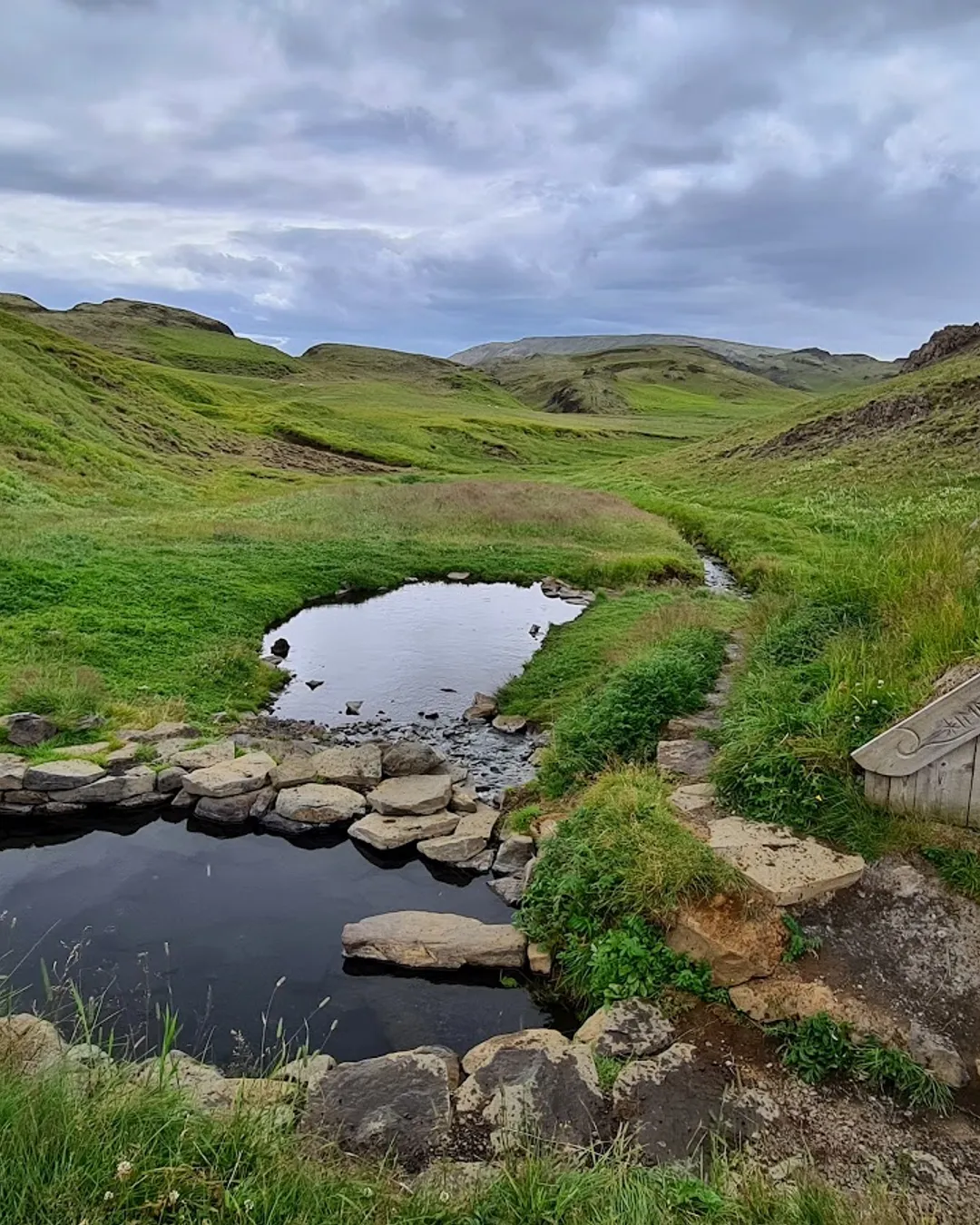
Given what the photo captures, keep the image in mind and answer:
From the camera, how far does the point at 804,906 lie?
272 inches

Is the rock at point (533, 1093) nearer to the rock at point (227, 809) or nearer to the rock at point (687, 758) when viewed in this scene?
the rock at point (687, 758)

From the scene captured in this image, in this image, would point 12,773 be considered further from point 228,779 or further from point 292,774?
point 292,774

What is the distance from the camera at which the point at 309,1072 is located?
6.07 metres

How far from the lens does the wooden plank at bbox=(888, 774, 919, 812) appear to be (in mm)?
7500

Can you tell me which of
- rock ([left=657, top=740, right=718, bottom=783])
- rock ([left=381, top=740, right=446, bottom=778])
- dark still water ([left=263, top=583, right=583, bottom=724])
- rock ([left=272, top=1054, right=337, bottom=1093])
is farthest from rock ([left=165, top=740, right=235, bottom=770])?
rock ([left=657, top=740, right=718, bottom=783])

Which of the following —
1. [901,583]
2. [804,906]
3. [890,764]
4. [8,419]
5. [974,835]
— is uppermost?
[8,419]

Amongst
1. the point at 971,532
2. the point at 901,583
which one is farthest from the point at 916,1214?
the point at 971,532

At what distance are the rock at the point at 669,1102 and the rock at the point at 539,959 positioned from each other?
1782 millimetres

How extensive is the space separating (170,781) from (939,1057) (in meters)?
9.18

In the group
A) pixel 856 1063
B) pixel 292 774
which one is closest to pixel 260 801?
pixel 292 774

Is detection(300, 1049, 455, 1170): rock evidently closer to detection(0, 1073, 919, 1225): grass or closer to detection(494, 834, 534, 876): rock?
detection(0, 1073, 919, 1225): grass

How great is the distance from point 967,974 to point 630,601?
50.6 ft

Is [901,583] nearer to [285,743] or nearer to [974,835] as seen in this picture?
[974,835]

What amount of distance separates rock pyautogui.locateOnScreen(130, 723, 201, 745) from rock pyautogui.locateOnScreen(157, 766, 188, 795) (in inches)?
43.3
